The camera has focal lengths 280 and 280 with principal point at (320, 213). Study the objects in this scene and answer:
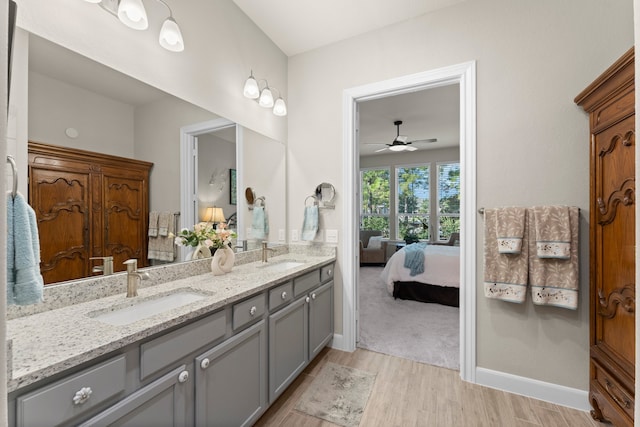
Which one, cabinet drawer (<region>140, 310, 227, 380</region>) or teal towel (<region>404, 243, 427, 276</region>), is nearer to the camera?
cabinet drawer (<region>140, 310, 227, 380</region>)

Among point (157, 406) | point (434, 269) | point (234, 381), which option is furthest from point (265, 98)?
point (434, 269)

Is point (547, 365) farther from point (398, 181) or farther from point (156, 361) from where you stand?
point (398, 181)

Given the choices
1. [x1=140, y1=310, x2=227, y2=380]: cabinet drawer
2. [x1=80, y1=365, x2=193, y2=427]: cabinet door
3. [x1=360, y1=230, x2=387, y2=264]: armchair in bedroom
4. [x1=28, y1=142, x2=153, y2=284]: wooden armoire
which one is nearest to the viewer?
[x1=80, y1=365, x2=193, y2=427]: cabinet door

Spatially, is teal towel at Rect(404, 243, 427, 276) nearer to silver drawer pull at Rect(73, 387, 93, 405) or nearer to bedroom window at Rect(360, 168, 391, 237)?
bedroom window at Rect(360, 168, 391, 237)

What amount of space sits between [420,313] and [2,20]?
3900 millimetres

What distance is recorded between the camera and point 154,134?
1.68 meters

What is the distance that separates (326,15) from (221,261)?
213 centimetres

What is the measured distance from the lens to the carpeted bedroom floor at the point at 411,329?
2.55 metres

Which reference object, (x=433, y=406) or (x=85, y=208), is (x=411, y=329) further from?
(x=85, y=208)

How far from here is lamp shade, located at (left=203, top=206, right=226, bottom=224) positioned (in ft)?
→ 6.61

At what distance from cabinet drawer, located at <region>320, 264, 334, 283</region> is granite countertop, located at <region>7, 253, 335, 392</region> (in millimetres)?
822

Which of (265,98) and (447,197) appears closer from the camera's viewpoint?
(265,98)

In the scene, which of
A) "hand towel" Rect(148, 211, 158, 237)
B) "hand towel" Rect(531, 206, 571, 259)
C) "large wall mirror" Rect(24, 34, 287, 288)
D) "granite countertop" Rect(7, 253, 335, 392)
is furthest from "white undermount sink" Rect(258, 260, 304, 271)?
"hand towel" Rect(531, 206, 571, 259)

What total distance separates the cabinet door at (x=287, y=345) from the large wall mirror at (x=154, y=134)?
760 millimetres
